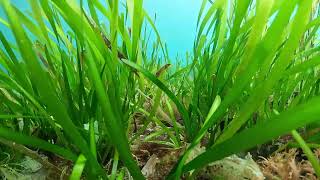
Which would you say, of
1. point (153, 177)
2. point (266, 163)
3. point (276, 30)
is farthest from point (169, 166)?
point (276, 30)

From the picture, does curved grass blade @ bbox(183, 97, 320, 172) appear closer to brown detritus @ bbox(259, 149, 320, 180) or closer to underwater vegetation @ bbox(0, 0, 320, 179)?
underwater vegetation @ bbox(0, 0, 320, 179)

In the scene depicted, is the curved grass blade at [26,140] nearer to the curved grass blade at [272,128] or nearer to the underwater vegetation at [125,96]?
the underwater vegetation at [125,96]

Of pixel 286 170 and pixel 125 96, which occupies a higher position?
pixel 125 96

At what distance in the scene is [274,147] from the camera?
730mm

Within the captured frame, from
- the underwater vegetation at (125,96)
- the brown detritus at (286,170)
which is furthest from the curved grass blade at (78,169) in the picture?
the brown detritus at (286,170)

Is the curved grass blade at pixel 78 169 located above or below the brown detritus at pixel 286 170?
below

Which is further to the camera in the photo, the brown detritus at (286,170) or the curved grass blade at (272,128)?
the brown detritus at (286,170)

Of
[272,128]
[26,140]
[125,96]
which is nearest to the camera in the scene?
[272,128]

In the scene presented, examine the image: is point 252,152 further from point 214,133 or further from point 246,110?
point 246,110

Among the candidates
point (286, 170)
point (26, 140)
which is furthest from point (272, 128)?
point (26, 140)

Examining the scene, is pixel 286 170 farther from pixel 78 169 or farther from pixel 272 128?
pixel 78 169

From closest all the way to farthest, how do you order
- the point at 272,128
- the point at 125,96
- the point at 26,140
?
the point at 272,128 < the point at 26,140 < the point at 125,96

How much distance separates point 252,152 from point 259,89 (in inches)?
11.7

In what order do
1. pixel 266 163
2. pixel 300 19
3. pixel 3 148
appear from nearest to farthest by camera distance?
pixel 300 19 < pixel 266 163 < pixel 3 148
